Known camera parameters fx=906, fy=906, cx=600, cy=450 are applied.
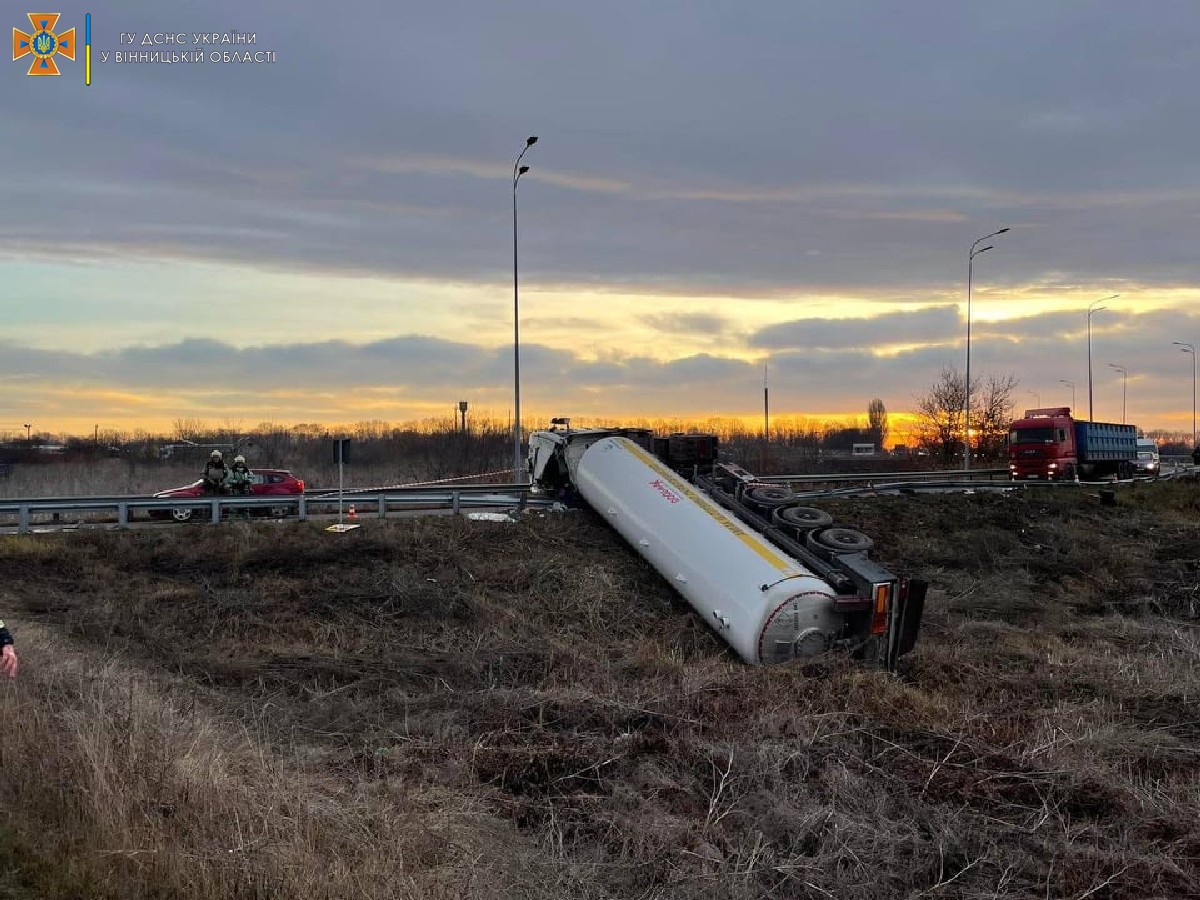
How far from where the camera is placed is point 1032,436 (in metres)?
35.2

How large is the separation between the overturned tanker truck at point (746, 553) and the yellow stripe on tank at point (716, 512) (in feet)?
0.06

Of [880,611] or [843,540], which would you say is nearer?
[880,611]

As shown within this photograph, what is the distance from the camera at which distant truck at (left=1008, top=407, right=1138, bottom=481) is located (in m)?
34.6

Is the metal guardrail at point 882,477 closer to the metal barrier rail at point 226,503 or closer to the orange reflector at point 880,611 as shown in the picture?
the metal barrier rail at point 226,503

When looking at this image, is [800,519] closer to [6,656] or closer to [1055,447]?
[6,656]

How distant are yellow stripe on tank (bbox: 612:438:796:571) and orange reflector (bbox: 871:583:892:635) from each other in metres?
1.11

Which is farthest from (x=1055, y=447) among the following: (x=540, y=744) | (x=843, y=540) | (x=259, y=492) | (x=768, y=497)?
(x=540, y=744)

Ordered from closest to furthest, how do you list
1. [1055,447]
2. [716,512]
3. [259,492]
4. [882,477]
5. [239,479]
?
[716,512] < [239,479] < [259,492] < [882,477] < [1055,447]

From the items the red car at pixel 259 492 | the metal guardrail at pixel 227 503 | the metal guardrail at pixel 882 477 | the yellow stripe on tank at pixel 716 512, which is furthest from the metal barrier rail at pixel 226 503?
the metal guardrail at pixel 882 477

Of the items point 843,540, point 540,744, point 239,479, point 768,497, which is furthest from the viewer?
point 239,479

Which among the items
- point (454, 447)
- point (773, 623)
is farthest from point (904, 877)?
point (454, 447)

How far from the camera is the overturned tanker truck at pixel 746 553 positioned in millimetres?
10922

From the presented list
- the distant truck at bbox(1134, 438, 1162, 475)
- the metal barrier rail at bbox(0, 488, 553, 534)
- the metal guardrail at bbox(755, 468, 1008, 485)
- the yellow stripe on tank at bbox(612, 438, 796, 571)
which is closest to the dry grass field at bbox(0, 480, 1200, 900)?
the metal barrier rail at bbox(0, 488, 553, 534)

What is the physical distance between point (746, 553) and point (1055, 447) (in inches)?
1078
